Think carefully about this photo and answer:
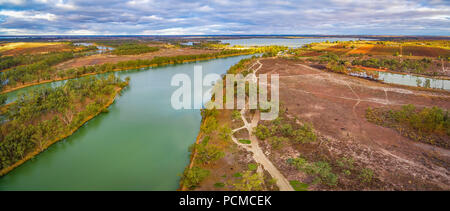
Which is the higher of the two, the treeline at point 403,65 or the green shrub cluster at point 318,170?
the treeline at point 403,65

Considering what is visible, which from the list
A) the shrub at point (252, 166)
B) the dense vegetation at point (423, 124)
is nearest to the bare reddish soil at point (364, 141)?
the dense vegetation at point (423, 124)

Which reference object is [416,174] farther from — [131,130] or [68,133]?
[68,133]

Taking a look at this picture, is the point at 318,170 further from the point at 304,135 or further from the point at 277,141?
the point at 304,135

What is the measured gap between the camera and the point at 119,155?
68.9 feet

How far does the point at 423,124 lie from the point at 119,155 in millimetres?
32669

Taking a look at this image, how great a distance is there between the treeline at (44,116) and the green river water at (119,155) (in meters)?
1.19

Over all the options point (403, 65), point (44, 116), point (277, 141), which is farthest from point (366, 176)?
point (403, 65)

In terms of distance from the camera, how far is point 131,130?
26.1 meters

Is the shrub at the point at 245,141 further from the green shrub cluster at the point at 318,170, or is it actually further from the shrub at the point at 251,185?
the shrub at the point at 251,185

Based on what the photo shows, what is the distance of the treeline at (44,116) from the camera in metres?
18.7
